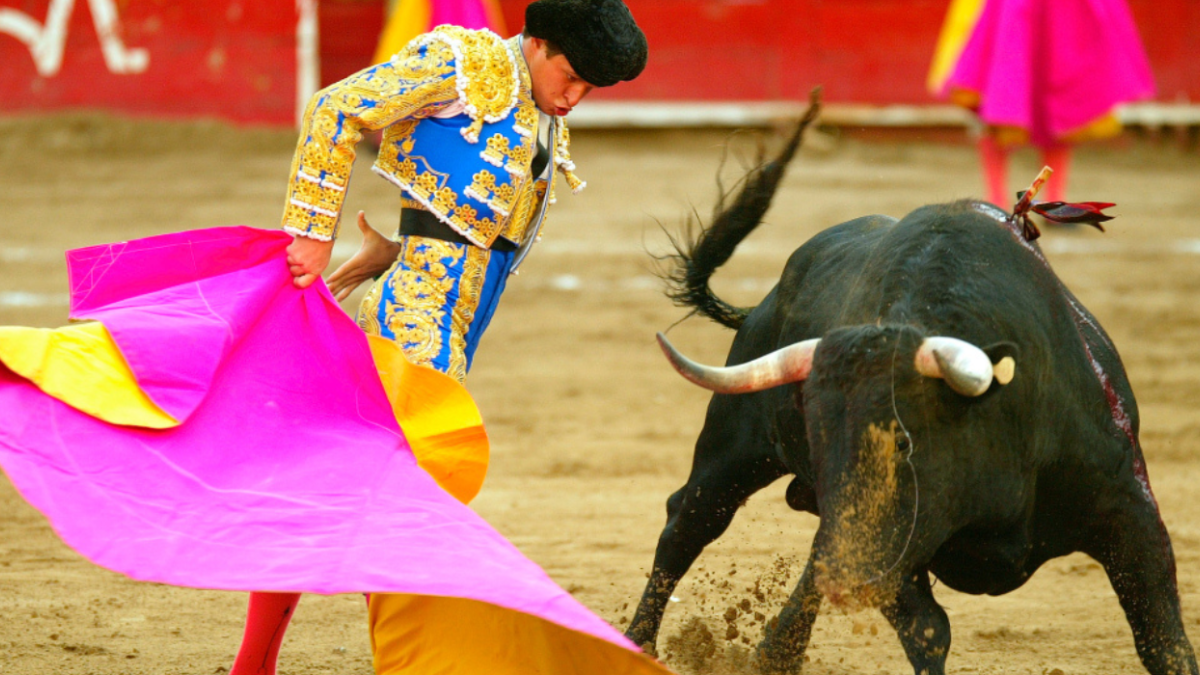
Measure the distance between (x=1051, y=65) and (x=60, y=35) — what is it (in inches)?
242

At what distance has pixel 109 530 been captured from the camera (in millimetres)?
1985

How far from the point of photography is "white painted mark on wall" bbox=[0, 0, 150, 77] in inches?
372

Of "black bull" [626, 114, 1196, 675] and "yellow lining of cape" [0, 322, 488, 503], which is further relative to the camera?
"yellow lining of cape" [0, 322, 488, 503]

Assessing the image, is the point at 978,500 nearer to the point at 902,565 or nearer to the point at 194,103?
the point at 902,565

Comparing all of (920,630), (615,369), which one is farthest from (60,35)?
(920,630)

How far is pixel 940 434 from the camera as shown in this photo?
6.53ft

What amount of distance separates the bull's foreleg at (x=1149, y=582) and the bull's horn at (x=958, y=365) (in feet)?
1.54

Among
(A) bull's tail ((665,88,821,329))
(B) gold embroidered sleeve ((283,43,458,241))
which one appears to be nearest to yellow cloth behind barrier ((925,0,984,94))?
(A) bull's tail ((665,88,821,329))

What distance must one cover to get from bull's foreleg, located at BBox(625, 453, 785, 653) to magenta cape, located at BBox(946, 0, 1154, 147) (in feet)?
16.3

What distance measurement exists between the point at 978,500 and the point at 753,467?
0.68 metres

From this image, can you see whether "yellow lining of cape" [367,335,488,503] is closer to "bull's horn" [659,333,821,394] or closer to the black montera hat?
"bull's horn" [659,333,821,394]

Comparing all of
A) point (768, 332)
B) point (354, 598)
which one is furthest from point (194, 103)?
point (768, 332)

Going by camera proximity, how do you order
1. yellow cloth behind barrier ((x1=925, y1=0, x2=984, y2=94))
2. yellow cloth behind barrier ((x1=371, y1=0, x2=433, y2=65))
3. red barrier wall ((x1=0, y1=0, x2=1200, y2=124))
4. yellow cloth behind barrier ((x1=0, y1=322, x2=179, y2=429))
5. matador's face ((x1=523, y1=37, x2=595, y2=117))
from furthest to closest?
red barrier wall ((x1=0, y1=0, x2=1200, y2=124))
yellow cloth behind barrier ((x1=371, y1=0, x2=433, y2=65))
yellow cloth behind barrier ((x1=925, y1=0, x2=984, y2=94))
matador's face ((x1=523, y1=37, x2=595, y2=117))
yellow cloth behind barrier ((x1=0, y1=322, x2=179, y2=429))

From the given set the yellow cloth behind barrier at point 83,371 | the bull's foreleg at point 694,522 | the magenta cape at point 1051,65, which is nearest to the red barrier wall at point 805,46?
the magenta cape at point 1051,65
